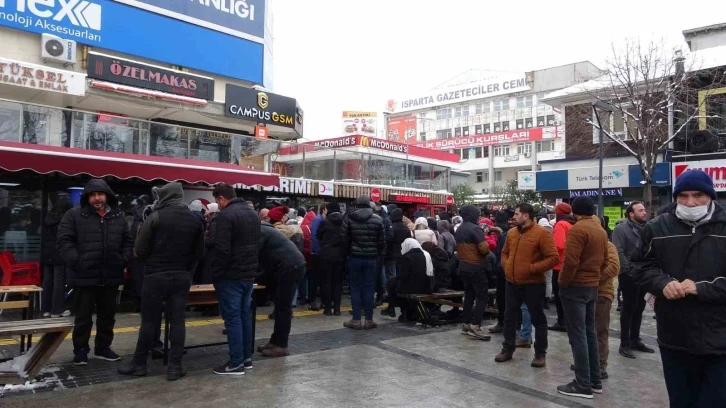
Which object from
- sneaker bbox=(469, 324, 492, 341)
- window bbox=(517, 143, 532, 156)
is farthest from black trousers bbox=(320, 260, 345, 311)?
window bbox=(517, 143, 532, 156)

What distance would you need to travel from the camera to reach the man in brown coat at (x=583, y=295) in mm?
4996

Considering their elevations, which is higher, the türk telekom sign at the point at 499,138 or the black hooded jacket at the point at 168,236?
the türk telekom sign at the point at 499,138

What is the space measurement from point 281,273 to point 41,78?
1420cm

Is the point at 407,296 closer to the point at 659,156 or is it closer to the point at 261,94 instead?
the point at 261,94

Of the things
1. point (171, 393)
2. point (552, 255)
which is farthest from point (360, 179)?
point (171, 393)

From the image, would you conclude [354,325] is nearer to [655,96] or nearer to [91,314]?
[91,314]

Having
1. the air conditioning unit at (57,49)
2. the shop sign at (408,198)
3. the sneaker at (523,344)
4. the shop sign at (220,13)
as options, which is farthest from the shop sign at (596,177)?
the air conditioning unit at (57,49)

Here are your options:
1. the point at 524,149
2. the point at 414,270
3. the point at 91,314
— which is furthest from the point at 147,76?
the point at 524,149

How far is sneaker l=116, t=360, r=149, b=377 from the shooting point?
5156mm

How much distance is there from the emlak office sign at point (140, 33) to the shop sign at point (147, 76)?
4.01ft

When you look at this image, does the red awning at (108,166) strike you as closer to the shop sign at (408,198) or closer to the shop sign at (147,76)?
the shop sign at (408,198)

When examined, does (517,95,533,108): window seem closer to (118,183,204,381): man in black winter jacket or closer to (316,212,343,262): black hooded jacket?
(316,212,343,262): black hooded jacket

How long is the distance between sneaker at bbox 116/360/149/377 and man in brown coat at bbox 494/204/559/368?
3.83 metres

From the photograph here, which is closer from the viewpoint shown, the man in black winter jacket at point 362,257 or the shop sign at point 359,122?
the man in black winter jacket at point 362,257
